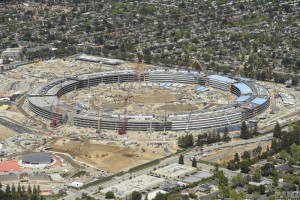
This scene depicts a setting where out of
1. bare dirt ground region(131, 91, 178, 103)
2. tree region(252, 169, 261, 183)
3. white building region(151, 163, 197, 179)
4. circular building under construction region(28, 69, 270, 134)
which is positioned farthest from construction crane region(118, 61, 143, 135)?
tree region(252, 169, 261, 183)

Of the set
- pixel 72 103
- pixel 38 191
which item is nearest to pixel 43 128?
pixel 72 103

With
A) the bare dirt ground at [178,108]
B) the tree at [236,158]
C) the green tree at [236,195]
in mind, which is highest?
the green tree at [236,195]

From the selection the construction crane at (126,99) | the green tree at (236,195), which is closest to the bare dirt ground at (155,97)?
the construction crane at (126,99)

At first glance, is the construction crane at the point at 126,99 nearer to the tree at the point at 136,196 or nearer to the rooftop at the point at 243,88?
the rooftop at the point at 243,88

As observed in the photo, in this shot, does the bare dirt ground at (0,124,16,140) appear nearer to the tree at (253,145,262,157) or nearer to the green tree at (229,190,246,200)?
the tree at (253,145,262,157)

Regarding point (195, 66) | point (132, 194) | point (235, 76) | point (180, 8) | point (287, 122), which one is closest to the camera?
point (132, 194)

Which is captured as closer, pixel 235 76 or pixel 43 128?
pixel 43 128

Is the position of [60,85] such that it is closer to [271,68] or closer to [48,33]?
[271,68]
